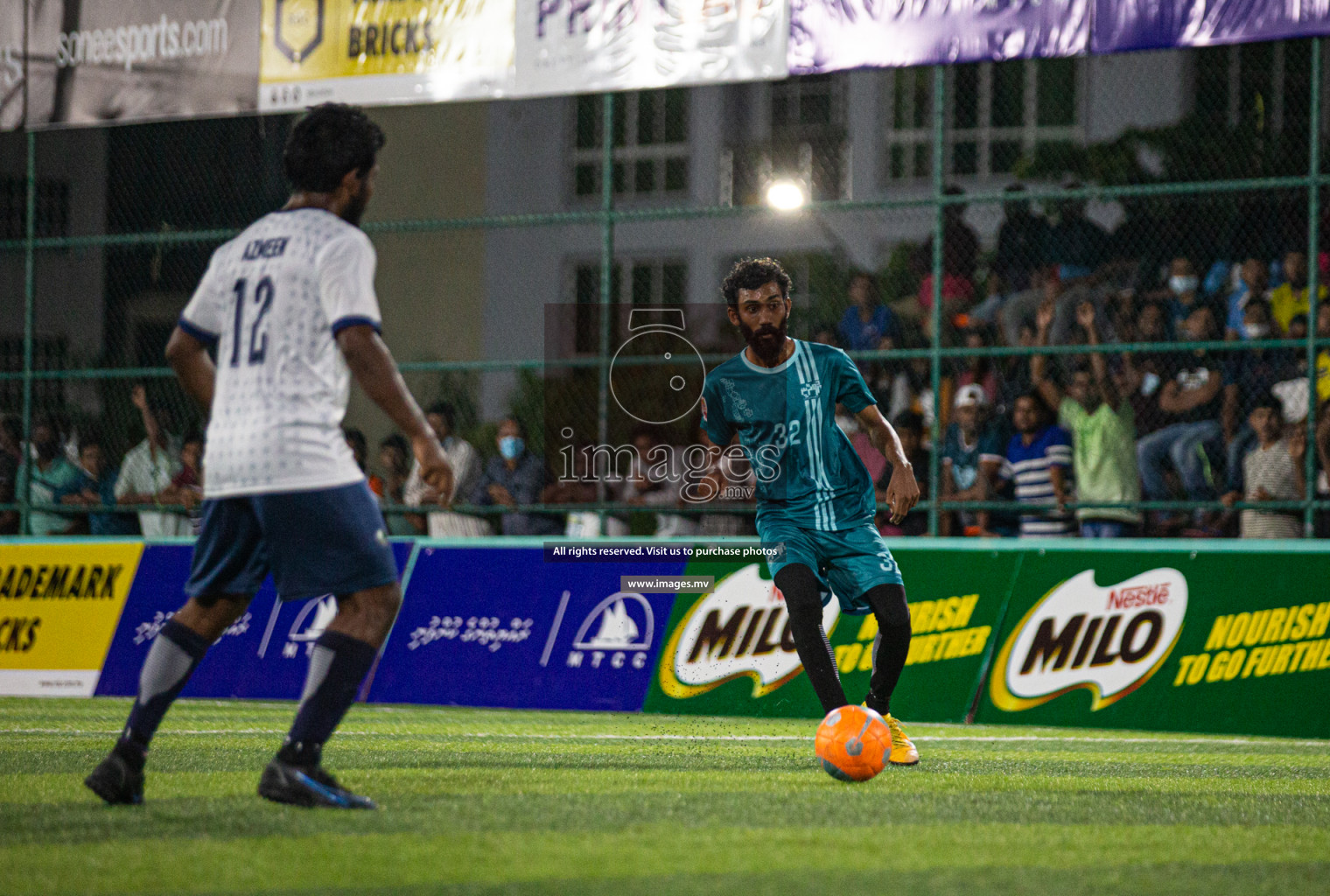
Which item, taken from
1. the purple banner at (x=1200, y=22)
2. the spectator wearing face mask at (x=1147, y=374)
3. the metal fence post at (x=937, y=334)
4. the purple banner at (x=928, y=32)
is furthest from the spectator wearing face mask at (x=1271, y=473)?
the purple banner at (x=928, y=32)

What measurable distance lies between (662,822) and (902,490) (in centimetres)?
234

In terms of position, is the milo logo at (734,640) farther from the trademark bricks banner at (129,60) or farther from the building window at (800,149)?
the building window at (800,149)

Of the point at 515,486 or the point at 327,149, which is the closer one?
the point at 327,149

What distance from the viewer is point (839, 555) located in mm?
6953

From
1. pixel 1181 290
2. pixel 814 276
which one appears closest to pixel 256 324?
pixel 1181 290

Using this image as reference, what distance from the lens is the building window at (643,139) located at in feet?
97.6

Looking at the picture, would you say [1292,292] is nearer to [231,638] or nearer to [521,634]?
[521,634]

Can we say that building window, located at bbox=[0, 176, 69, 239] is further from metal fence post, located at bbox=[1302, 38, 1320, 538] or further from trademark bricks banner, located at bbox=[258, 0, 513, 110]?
metal fence post, located at bbox=[1302, 38, 1320, 538]

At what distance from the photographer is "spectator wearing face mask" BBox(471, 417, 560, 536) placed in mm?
12832

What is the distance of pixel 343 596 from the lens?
5152mm

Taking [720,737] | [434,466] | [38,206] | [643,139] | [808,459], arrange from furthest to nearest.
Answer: [643,139] → [38,206] → [720,737] → [808,459] → [434,466]

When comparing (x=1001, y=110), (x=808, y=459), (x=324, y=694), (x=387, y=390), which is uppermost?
(x=1001, y=110)

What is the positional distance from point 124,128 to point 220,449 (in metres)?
18.8

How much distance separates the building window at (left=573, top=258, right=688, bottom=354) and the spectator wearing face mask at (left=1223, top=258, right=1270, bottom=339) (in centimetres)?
1248
